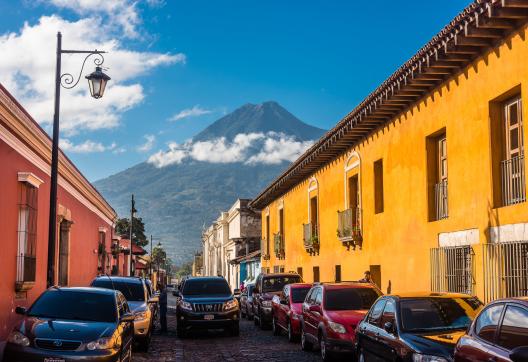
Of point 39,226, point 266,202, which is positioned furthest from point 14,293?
point 266,202

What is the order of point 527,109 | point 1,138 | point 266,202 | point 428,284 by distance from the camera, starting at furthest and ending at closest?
point 266,202 → point 428,284 → point 1,138 → point 527,109

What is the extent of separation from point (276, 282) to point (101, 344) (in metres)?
14.6

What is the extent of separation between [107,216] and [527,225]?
93.6 ft

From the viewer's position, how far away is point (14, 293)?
15820 millimetres

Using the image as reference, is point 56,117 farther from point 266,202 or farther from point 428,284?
point 266,202

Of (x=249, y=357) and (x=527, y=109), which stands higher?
(x=527, y=109)

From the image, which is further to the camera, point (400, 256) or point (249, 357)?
point (400, 256)

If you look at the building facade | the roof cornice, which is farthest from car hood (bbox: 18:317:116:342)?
the roof cornice

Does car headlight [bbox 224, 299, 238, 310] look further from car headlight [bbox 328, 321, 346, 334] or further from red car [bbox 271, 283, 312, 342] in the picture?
car headlight [bbox 328, 321, 346, 334]

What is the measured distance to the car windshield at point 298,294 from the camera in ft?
62.6

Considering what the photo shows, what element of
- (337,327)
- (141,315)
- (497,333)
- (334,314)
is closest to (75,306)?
(141,315)

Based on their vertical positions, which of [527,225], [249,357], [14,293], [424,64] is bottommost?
[249,357]

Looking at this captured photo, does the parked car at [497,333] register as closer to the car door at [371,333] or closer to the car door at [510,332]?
the car door at [510,332]

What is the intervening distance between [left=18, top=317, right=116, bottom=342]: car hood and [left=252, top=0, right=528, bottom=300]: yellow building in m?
7.32
